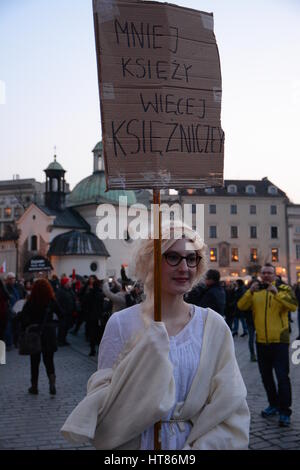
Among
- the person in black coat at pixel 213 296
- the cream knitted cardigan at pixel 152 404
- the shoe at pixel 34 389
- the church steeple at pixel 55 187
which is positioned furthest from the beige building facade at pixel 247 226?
the cream knitted cardigan at pixel 152 404

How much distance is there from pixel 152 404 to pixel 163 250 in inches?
35.6

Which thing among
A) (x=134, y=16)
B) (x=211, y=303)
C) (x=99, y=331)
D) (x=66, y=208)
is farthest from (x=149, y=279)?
(x=66, y=208)

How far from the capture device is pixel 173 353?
292 centimetres

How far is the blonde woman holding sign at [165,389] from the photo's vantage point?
8.81ft

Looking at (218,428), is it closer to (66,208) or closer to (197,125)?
(197,125)

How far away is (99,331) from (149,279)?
11288mm

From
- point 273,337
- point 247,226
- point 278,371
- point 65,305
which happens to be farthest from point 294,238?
point 278,371

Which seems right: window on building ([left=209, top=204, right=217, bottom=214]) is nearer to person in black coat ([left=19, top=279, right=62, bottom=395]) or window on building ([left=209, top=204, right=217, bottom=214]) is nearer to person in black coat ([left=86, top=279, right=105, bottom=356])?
person in black coat ([left=86, top=279, right=105, bottom=356])

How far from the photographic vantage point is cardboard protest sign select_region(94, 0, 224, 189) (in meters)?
3.19

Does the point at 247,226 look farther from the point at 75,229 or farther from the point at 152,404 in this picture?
the point at 152,404

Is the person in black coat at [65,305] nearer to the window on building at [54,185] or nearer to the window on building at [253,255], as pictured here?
the window on building at [54,185]

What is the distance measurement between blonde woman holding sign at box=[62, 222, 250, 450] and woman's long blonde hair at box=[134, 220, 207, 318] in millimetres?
142

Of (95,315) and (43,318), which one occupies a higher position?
(43,318)

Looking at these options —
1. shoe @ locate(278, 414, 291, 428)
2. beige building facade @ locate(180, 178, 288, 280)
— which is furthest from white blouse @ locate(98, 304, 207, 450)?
beige building facade @ locate(180, 178, 288, 280)
